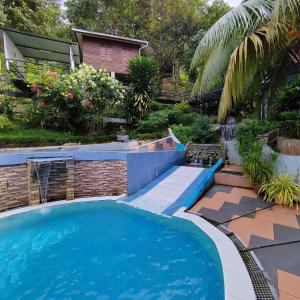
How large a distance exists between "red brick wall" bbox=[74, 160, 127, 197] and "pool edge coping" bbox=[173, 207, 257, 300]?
3088mm

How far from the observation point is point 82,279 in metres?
3.01

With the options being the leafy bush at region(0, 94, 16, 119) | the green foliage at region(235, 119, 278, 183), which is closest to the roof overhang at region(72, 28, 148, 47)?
the leafy bush at region(0, 94, 16, 119)

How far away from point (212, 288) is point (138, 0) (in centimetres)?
2265

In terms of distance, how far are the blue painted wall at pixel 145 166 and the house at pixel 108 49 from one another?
32.0 ft

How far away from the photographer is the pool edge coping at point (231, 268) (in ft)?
8.13

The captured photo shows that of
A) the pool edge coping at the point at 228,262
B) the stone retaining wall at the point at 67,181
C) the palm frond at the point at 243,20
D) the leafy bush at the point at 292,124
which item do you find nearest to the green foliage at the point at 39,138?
the stone retaining wall at the point at 67,181

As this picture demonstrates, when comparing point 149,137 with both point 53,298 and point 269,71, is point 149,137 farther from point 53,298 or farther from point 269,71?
point 53,298

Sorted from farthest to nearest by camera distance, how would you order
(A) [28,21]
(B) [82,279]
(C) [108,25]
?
(C) [108,25], (A) [28,21], (B) [82,279]

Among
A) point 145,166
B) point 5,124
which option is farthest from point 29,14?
point 145,166

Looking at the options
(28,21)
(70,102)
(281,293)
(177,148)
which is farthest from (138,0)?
(281,293)

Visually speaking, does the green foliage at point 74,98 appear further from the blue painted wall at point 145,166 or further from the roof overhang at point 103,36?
the roof overhang at point 103,36

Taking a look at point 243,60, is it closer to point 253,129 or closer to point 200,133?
point 253,129

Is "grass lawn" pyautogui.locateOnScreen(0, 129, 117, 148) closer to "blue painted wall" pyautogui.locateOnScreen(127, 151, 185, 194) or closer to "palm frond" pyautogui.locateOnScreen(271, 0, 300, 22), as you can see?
"blue painted wall" pyautogui.locateOnScreen(127, 151, 185, 194)

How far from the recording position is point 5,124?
8758mm
